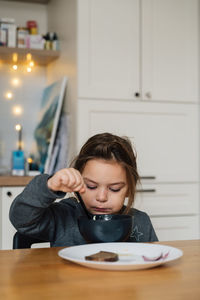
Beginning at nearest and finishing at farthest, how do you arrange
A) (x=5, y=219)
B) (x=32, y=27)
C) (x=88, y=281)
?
(x=88, y=281) → (x=5, y=219) → (x=32, y=27)

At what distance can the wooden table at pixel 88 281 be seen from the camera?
27.5 inches

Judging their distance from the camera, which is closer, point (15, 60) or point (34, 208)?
point (34, 208)

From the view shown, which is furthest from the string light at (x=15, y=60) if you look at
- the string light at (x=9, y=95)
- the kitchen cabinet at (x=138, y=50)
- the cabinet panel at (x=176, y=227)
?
the cabinet panel at (x=176, y=227)

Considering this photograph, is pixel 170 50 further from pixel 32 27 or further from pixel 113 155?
pixel 113 155

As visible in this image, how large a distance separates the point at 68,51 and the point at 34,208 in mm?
A: 1790

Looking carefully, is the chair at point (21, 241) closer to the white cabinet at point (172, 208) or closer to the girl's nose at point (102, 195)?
the girl's nose at point (102, 195)

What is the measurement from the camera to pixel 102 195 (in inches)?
55.1

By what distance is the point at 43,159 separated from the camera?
298 cm

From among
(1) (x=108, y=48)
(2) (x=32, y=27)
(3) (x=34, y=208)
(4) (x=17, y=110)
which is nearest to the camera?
(3) (x=34, y=208)

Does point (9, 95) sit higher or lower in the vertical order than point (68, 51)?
lower

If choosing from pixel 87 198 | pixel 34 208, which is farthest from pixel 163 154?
pixel 34 208

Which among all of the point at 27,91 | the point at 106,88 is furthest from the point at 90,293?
the point at 27,91

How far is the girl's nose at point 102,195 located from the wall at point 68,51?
131cm

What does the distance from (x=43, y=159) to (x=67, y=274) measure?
2171mm
